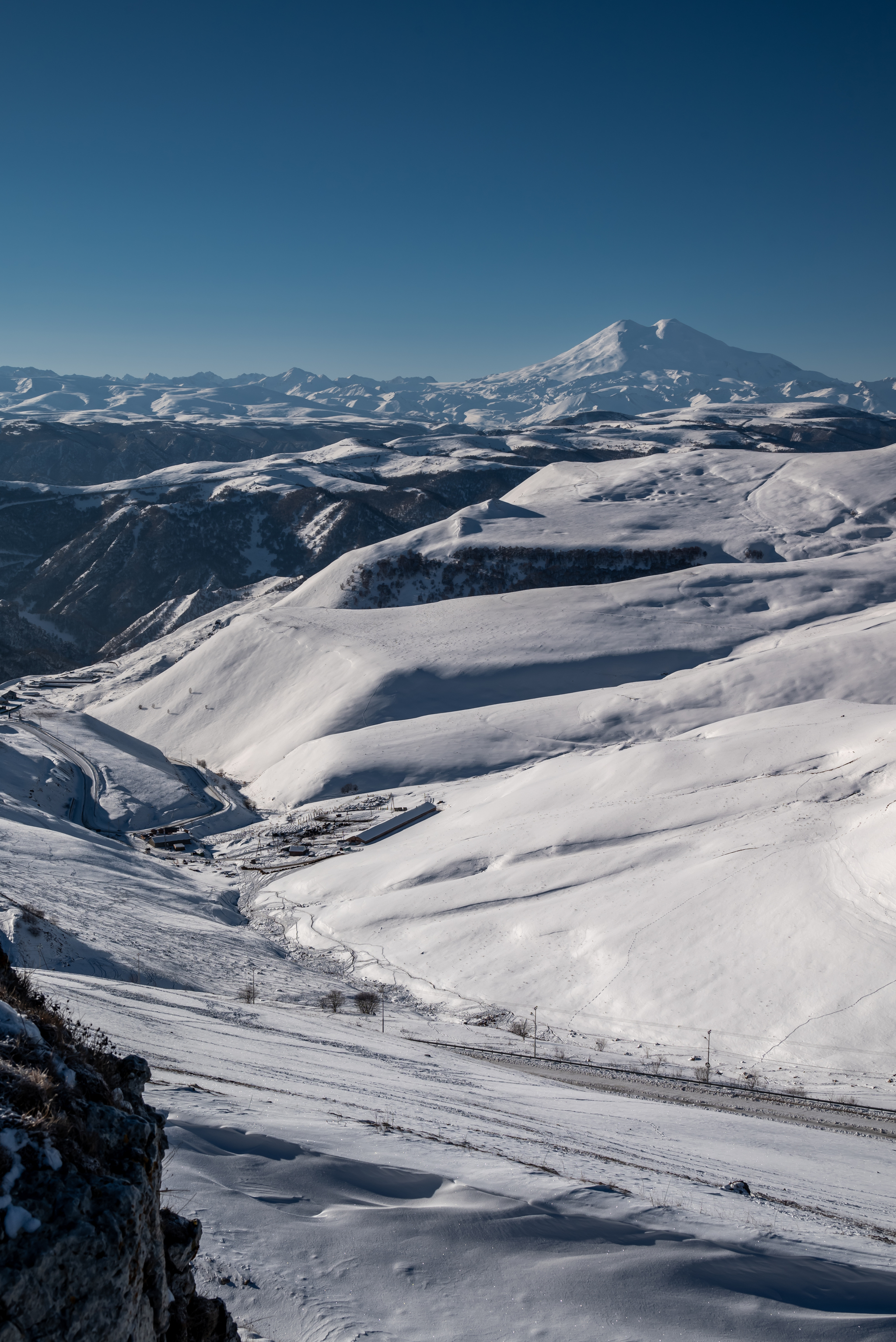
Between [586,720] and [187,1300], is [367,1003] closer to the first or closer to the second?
[187,1300]

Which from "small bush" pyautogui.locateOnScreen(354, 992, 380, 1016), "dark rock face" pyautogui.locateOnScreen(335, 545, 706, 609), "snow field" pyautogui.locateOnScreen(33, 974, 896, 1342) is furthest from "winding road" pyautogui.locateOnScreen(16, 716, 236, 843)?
"dark rock face" pyautogui.locateOnScreen(335, 545, 706, 609)

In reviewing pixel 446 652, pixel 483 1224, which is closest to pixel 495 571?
pixel 446 652

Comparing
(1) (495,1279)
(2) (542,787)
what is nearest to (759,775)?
(2) (542,787)

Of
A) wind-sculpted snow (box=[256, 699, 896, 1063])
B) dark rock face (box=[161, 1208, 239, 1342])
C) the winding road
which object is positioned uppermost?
dark rock face (box=[161, 1208, 239, 1342])

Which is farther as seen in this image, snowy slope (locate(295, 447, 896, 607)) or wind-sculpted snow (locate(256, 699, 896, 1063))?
snowy slope (locate(295, 447, 896, 607))

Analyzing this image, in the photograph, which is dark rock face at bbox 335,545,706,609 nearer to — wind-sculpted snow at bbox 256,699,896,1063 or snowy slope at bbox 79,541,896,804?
snowy slope at bbox 79,541,896,804

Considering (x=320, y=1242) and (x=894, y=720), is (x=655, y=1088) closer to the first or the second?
(x=320, y=1242)
